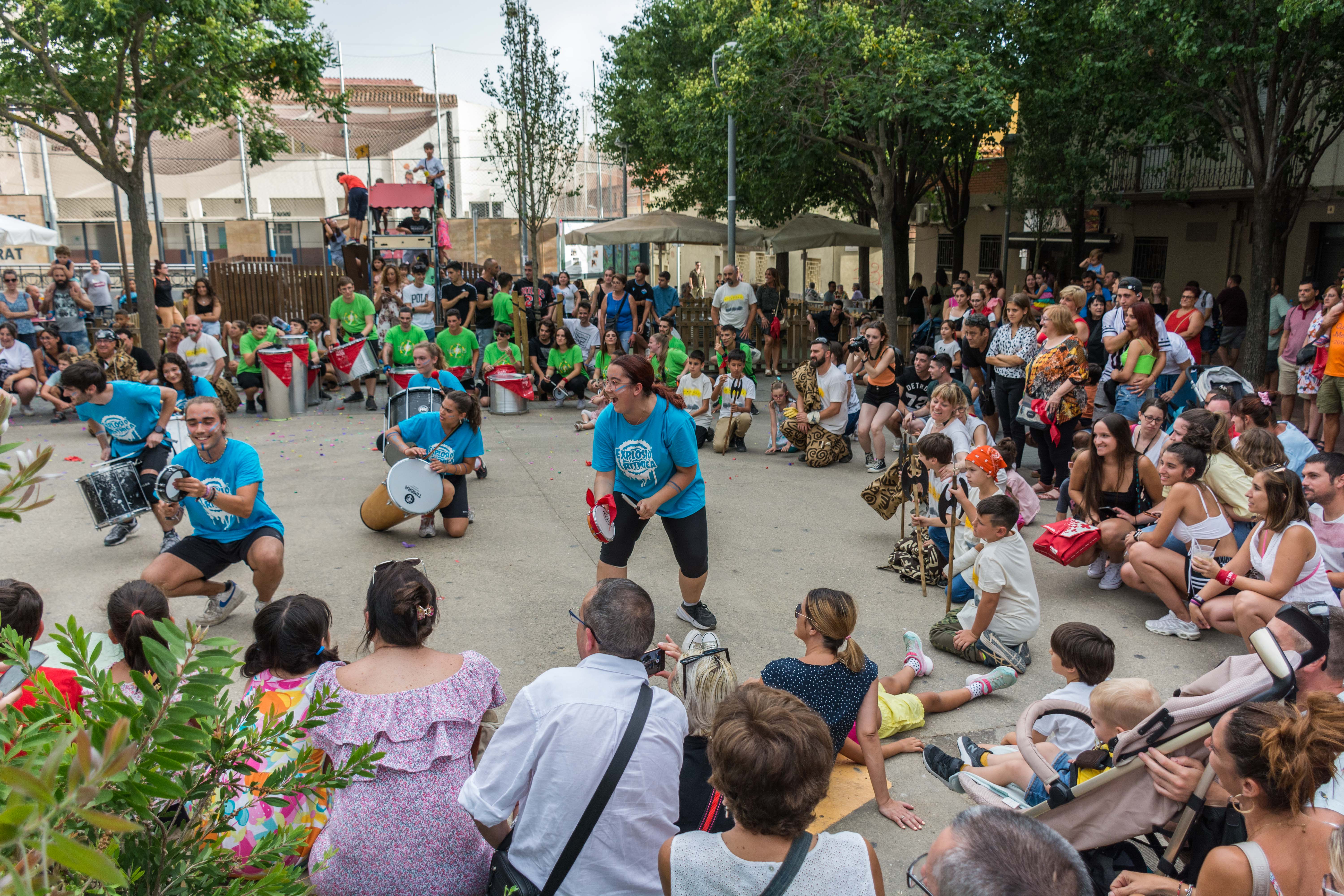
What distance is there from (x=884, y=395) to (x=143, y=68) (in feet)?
34.4

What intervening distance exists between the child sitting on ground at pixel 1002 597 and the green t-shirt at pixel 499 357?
8745 millimetres

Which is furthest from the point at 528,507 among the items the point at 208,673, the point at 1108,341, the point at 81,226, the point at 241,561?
the point at 81,226

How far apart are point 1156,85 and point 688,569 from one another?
11796 mm

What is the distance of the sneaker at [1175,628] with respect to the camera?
232 inches

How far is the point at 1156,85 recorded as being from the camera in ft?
45.0

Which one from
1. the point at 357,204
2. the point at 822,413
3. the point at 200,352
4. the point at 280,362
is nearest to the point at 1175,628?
the point at 822,413

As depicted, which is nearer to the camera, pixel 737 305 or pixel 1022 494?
pixel 1022 494

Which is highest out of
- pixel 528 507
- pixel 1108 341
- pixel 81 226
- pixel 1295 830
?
pixel 81 226

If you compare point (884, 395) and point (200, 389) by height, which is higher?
point (200, 389)

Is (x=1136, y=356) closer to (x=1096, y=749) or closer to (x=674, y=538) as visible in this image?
(x=674, y=538)

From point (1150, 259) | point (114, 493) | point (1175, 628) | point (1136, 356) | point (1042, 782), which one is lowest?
point (1175, 628)

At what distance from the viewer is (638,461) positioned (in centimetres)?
558

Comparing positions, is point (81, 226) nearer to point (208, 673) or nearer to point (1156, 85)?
point (1156, 85)

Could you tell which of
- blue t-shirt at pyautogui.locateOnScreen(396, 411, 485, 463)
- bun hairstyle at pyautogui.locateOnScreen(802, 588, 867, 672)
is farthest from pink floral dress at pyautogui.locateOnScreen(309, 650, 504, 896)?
blue t-shirt at pyautogui.locateOnScreen(396, 411, 485, 463)
